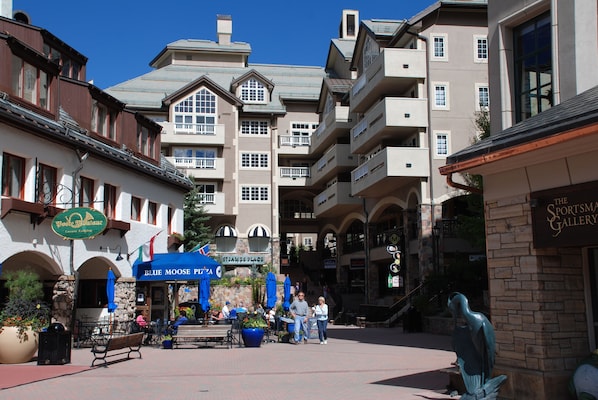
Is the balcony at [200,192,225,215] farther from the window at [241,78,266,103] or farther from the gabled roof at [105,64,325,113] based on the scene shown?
the window at [241,78,266,103]

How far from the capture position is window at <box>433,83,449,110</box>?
34531 mm

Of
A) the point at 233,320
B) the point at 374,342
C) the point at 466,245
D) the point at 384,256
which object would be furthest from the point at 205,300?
the point at 384,256

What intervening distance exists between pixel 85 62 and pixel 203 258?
10.7 m

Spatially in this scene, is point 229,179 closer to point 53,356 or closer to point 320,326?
point 320,326

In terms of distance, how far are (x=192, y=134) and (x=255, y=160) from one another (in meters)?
5.18

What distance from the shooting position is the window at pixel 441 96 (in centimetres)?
3453

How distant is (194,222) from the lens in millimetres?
44844

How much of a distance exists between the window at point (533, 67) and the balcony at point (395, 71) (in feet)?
65.5

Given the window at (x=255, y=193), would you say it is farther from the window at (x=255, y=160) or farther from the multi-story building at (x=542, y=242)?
the multi-story building at (x=542, y=242)

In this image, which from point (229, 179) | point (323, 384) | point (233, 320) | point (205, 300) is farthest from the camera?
point (229, 179)

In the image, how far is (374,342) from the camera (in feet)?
75.3

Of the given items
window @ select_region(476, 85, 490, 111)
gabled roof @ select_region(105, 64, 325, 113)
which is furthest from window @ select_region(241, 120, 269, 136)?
window @ select_region(476, 85, 490, 111)

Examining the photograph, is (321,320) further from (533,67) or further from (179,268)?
(533,67)

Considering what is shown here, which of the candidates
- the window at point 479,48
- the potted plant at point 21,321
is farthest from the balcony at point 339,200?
the potted plant at point 21,321
